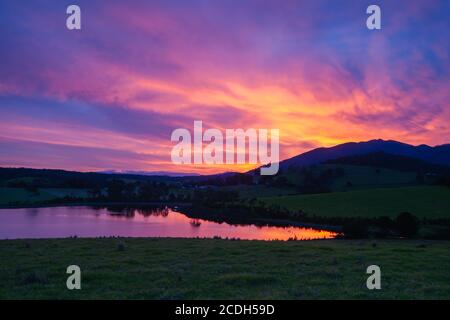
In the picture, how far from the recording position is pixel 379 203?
94875 mm

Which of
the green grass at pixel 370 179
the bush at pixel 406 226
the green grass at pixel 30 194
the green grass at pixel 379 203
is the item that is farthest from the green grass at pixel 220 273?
the green grass at pixel 30 194

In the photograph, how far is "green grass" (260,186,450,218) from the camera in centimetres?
8475

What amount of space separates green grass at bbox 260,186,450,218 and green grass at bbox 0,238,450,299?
6310 cm

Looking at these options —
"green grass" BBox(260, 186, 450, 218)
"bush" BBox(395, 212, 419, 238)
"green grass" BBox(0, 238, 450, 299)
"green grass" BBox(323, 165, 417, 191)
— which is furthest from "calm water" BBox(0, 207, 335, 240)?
"green grass" BBox(323, 165, 417, 191)

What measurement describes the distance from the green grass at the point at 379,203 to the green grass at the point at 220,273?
63104 millimetres

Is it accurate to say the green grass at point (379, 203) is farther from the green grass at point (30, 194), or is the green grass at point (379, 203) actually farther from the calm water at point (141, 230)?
the green grass at point (30, 194)

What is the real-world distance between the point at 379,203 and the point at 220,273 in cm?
8572

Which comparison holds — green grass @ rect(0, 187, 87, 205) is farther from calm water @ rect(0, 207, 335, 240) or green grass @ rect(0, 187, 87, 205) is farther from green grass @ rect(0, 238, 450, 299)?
green grass @ rect(0, 238, 450, 299)

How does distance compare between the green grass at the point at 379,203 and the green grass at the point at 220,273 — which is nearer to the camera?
the green grass at the point at 220,273

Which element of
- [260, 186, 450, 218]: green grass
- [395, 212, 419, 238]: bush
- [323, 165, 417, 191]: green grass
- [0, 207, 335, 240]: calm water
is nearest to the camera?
[395, 212, 419, 238]: bush

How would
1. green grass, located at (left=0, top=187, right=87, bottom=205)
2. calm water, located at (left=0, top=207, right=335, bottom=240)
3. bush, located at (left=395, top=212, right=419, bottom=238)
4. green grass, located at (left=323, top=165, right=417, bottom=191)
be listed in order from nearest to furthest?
bush, located at (left=395, top=212, right=419, bottom=238)
calm water, located at (left=0, top=207, right=335, bottom=240)
green grass, located at (left=323, top=165, right=417, bottom=191)
green grass, located at (left=0, top=187, right=87, bottom=205)

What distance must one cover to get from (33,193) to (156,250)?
6054 inches

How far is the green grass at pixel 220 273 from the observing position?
13516mm
